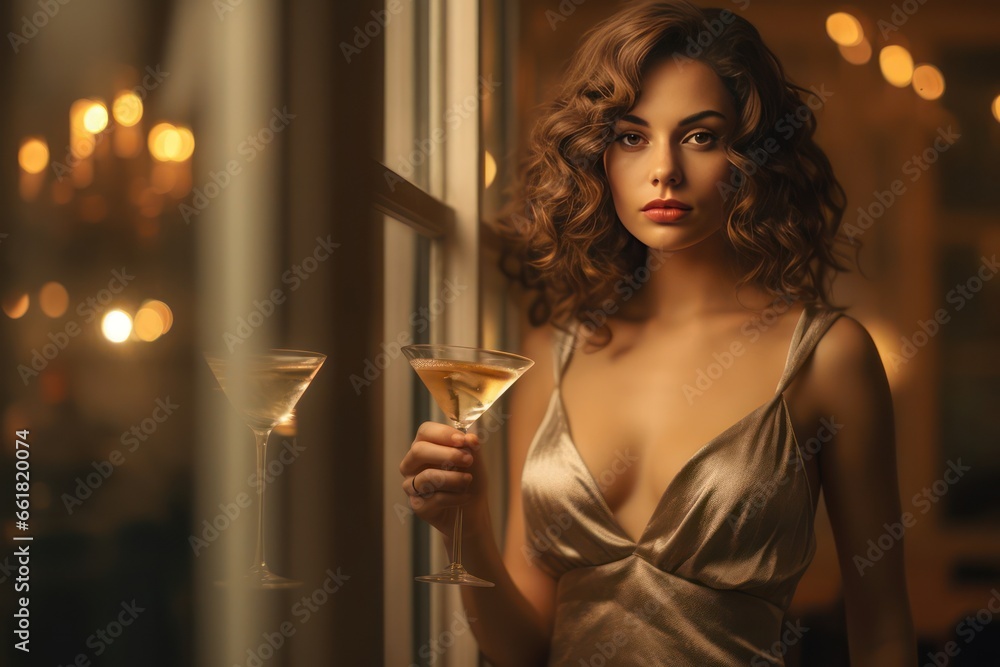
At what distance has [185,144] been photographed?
85cm

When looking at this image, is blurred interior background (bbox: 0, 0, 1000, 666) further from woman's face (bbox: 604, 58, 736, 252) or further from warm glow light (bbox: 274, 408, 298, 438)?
woman's face (bbox: 604, 58, 736, 252)

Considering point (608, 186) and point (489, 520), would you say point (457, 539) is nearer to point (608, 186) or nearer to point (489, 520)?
point (489, 520)

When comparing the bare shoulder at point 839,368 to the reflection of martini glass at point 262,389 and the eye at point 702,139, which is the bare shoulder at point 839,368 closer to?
the eye at point 702,139

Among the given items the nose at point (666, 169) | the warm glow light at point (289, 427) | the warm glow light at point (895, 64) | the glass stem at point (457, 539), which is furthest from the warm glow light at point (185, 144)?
the warm glow light at point (895, 64)

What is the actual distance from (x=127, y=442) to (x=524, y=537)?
1.47ft

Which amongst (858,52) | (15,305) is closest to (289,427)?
(15,305)

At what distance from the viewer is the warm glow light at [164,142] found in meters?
0.84

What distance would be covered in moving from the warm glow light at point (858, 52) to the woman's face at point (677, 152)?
0.18 meters

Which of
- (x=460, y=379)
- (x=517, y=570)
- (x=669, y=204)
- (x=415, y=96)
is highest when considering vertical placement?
(x=415, y=96)

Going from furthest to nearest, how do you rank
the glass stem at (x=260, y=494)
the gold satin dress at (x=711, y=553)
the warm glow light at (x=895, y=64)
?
the warm glow light at (x=895, y=64) → the gold satin dress at (x=711, y=553) → the glass stem at (x=260, y=494)

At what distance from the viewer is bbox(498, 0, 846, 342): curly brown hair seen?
954 millimetres

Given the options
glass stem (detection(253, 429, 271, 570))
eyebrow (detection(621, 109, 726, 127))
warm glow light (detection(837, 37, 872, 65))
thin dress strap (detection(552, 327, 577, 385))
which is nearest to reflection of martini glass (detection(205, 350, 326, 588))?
glass stem (detection(253, 429, 271, 570))

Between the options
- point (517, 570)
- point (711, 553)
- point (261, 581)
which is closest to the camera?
point (261, 581)

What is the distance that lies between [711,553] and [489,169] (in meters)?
0.52
